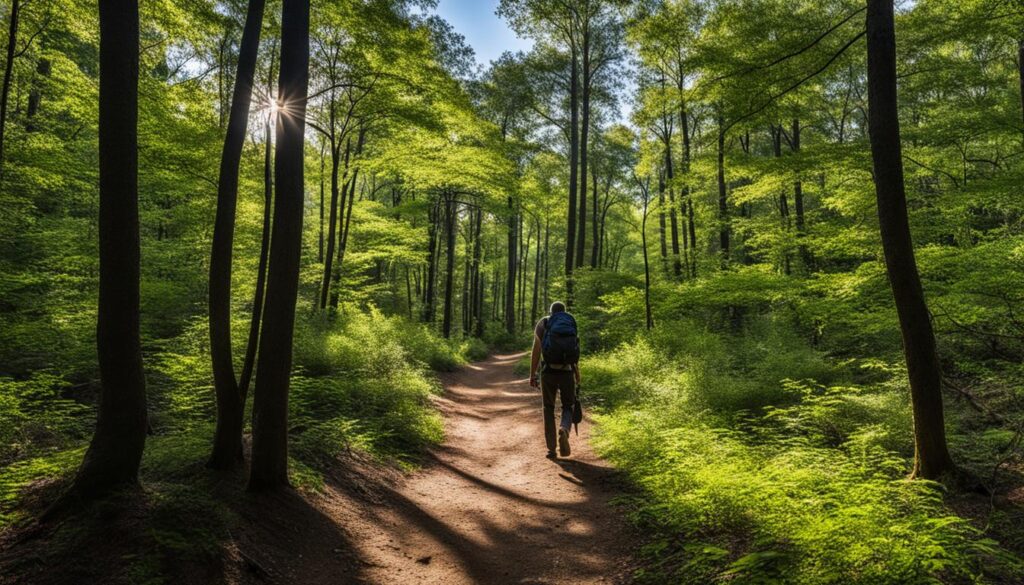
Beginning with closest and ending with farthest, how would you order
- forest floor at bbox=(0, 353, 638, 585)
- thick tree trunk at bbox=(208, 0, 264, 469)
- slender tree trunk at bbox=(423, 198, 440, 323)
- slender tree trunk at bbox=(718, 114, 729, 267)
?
forest floor at bbox=(0, 353, 638, 585) < thick tree trunk at bbox=(208, 0, 264, 469) < slender tree trunk at bbox=(718, 114, 729, 267) < slender tree trunk at bbox=(423, 198, 440, 323)

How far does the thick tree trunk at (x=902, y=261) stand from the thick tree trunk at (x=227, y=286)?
658cm

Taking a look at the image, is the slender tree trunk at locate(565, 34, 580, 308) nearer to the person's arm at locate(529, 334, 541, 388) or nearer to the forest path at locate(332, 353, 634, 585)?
the forest path at locate(332, 353, 634, 585)

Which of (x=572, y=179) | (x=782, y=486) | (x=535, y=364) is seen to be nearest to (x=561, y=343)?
(x=535, y=364)

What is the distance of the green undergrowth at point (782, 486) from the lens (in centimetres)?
286

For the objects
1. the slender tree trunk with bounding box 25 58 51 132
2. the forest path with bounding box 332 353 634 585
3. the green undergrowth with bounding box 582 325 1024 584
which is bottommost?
the forest path with bounding box 332 353 634 585

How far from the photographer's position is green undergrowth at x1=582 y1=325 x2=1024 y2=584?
2863 millimetres

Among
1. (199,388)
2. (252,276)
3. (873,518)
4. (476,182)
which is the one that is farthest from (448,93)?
(873,518)

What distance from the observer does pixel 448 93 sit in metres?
12.0

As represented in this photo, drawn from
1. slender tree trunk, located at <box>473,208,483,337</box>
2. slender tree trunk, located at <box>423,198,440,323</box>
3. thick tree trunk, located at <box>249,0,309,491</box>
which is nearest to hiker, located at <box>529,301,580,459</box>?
thick tree trunk, located at <box>249,0,309,491</box>

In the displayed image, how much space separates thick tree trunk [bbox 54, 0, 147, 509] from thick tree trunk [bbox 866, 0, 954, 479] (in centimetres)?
659

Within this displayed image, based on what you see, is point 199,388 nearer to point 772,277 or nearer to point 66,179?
point 66,179

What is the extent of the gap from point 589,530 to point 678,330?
9.91 metres

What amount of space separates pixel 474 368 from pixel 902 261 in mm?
15633

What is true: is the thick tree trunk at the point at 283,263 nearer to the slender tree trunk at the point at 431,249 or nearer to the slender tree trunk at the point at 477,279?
the slender tree trunk at the point at 431,249
